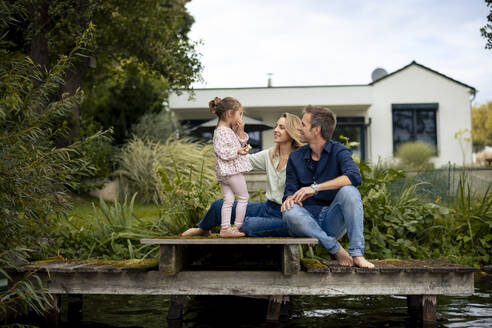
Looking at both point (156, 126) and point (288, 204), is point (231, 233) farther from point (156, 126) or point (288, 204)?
point (156, 126)

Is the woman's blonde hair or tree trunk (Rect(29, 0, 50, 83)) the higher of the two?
tree trunk (Rect(29, 0, 50, 83))

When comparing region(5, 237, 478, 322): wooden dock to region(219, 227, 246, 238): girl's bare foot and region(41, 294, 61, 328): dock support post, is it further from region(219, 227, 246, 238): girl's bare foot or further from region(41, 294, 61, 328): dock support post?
region(219, 227, 246, 238): girl's bare foot

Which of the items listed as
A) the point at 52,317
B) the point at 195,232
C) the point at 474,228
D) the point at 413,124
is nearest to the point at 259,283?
the point at 195,232

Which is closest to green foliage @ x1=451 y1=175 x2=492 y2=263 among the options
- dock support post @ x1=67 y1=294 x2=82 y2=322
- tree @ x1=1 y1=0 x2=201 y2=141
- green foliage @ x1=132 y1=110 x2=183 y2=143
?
dock support post @ x1=67 y1=294 x2=82 y2=322

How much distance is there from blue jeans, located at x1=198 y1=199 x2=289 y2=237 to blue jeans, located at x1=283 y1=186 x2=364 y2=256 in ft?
0.96

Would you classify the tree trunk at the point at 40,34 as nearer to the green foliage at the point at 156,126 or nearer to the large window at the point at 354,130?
the green foliage at the point at 156,126

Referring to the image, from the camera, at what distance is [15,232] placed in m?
2.90

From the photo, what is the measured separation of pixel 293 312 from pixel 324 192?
3.67 ft

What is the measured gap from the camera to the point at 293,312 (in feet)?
12.7

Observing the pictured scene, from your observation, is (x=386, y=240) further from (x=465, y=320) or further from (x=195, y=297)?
(x=195, y=297)

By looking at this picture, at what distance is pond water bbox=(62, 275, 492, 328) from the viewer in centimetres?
351

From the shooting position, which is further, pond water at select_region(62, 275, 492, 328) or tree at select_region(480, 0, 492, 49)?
tree at select_region(480, 0, 492, 49)

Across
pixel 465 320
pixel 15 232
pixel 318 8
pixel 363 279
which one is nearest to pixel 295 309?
pixel 363 279

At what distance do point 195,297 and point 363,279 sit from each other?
A: 191 centimetres
